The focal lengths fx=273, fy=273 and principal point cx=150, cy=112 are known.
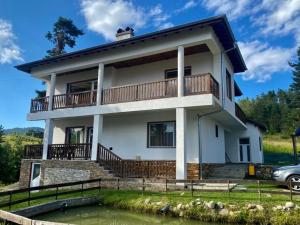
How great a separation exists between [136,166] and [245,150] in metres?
11.2

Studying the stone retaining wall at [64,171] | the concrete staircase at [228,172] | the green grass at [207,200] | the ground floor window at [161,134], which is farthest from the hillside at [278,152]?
the stone retaining wall at [64,171]

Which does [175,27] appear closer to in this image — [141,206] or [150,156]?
[150,156]

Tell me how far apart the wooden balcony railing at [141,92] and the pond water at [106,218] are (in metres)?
6.07

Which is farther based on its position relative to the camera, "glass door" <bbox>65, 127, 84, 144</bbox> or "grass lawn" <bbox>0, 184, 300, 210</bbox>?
"glass door" <bbox>65, 127, 84, 144</bbox>

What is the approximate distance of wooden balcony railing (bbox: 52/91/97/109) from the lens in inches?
648

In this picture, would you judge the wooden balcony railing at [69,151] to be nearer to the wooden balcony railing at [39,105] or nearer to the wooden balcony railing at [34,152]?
the wooden balcony railing at [34,152]

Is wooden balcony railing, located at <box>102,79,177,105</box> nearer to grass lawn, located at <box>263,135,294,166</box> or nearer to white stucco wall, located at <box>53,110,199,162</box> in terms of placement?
white stucco wall, located at <box>53,110,199,162</box>

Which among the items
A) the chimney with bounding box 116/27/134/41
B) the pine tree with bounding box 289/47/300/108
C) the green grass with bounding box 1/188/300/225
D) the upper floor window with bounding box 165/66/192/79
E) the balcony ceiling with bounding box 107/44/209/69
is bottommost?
the green grass with bounding box 1/188/300/225

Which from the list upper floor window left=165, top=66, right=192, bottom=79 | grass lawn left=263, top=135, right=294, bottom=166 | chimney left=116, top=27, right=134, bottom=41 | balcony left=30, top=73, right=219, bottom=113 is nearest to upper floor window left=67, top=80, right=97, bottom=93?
balcony left=30, top=73, right=219, bottom=113

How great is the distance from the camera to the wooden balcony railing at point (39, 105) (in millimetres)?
18094

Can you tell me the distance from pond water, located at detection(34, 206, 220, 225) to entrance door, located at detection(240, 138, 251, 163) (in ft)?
47.0

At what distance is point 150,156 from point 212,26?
7.62 metres

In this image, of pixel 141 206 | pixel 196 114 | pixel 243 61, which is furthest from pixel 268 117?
pixel 141 206

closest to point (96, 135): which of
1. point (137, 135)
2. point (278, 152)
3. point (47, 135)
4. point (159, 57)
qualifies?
point (137, 135)
